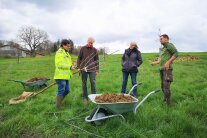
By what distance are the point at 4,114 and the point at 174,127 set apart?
14.9 ft

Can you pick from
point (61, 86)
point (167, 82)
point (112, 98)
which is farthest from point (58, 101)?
point (167, 82)

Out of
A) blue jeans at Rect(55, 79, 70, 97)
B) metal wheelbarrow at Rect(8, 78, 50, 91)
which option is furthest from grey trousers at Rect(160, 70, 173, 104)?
metal wheelbarrow at Rect(8, 78, 50, 91)

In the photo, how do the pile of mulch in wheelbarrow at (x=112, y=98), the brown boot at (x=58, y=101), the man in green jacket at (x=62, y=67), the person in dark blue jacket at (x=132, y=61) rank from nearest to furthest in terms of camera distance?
1. the pile of mulch in wheelbarrow at (x=112, y=98)
2. the man in green jacket at (x=62, y=67)
3. the brown boot at (x=58, y=101)
4. the person in dark blue jacket at (x=132, y=61)

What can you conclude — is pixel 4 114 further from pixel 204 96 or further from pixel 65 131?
pixel 204 96

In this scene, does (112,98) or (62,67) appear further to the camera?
(62,67)

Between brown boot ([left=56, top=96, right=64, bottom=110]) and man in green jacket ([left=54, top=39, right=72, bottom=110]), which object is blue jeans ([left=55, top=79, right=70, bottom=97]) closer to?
man in green jacket ([left=54, top=39, right=72, bottom=110])

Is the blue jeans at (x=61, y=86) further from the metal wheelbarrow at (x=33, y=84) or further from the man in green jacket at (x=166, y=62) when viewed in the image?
the metal wheelbarrow at (x=33, y=84)

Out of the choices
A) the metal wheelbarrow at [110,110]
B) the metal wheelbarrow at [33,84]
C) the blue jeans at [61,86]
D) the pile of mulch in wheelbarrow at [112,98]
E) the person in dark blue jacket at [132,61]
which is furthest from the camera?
the metal wheelbarrow at [33,84]

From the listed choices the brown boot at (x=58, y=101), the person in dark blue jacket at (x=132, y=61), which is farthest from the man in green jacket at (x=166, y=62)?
the brown boot at (x=58, y=101)

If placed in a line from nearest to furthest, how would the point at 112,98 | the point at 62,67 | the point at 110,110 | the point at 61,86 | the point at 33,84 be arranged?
the point at 110,110 < the point at 112,98 < the point at 62,67 < the point at 61,86 < the point at 33,84

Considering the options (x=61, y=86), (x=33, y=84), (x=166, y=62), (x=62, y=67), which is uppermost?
(x=166, y=62)

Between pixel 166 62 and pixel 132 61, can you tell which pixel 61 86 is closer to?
pixel 132 61

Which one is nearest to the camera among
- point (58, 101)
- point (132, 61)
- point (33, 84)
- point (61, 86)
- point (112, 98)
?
point (112, 98)

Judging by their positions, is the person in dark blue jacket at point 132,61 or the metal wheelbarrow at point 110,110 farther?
the person in dark blue jacket at point 132,61
